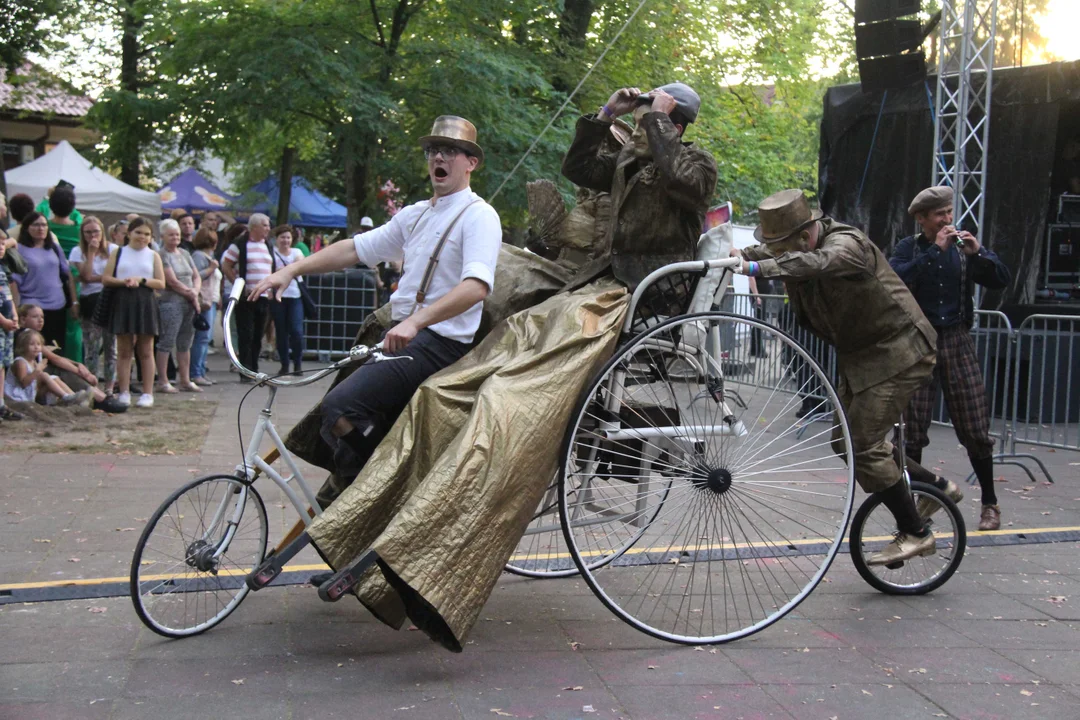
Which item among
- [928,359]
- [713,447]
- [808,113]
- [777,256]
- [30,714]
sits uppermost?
[808,113]

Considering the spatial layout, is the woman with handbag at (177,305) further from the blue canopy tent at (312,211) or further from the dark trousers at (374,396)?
the blue canopy tent at (312,211)

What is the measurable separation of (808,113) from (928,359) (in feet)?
112

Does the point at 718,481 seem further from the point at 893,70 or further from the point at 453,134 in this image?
the point at 893,70

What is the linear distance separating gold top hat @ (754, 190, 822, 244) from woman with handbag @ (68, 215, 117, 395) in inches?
297

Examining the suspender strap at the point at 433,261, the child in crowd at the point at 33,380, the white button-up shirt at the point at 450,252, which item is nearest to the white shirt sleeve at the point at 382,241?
the white button-up shirt at the point at 450,252

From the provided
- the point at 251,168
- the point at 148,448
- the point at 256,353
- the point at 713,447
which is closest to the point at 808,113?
the point at 251,168

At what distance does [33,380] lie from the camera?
398 inches

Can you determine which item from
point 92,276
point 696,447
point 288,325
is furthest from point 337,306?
point 696,447

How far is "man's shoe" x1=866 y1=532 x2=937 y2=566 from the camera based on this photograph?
5.36m

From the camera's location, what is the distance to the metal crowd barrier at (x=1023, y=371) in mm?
9382

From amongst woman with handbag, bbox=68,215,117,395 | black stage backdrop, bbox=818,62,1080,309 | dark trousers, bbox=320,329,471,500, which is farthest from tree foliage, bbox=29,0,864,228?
dark trousers, bbox=320,329,471,500

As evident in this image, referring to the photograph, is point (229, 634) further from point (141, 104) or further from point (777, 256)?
point (141, 104)

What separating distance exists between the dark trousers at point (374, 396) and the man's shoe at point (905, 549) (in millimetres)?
2229

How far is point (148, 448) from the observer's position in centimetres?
879
